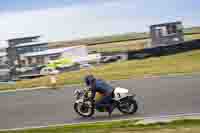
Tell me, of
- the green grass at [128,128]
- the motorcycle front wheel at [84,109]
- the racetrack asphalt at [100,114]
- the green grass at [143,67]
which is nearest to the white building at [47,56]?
the green grass at [143,67]

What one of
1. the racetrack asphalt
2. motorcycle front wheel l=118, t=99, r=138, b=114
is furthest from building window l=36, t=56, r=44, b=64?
motorcycle front wheel l=118, t=99, r=138, b=114

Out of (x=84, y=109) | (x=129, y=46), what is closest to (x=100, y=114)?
(x=84, y=109)

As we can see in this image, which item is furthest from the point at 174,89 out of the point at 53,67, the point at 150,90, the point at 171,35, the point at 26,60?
the point at 171,35

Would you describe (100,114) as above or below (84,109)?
below

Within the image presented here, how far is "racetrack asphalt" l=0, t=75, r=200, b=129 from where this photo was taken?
39.8 ft

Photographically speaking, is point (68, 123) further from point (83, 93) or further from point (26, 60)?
point (26, 60)

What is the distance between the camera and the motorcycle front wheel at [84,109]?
12455mm

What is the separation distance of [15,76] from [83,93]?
25.1 m

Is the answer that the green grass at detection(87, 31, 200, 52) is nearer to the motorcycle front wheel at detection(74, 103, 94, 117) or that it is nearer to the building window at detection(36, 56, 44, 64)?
the building window at detection(36, 56, 44, 64)

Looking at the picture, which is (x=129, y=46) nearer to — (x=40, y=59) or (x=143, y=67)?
(x=40, y=59)

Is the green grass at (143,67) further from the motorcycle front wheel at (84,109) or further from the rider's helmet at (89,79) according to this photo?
the rider's helmet at (89,79)

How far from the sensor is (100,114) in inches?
508

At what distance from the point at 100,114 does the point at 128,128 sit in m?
3.21

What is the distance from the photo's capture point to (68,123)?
11.8 metres
